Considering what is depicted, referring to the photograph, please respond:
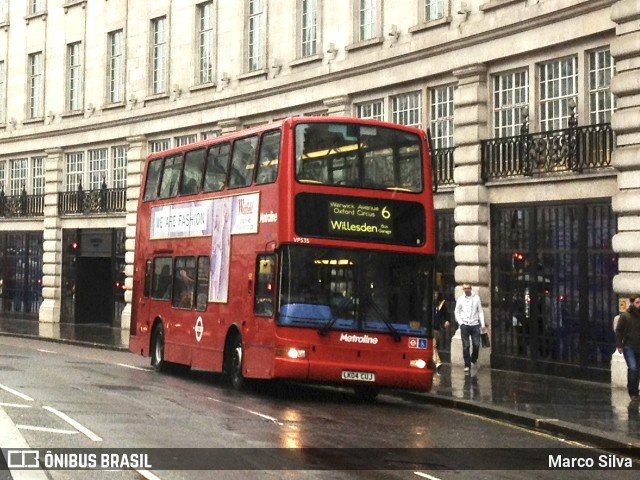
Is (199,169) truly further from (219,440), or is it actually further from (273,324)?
(219,440)

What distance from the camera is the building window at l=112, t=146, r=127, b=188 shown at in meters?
46.9

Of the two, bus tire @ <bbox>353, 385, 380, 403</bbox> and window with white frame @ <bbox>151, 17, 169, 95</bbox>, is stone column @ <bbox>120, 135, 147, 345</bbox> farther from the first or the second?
bus tire @ <bbox>353, 385, 380, 403</bbox>

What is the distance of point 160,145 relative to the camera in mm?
45094

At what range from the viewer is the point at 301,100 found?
36.6m

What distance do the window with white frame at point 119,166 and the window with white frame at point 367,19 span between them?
14.5m

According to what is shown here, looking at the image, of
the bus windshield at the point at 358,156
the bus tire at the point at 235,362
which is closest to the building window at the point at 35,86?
the bus tire at the point at 235,362

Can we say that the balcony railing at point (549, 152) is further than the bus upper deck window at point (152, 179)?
No

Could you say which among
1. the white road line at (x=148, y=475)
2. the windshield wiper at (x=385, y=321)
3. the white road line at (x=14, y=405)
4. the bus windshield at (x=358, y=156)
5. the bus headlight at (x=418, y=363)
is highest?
the bus windshield at (x=358, y=156)

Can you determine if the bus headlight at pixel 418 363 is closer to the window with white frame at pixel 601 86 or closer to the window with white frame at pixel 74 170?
the window with white frame at pixel 601 86

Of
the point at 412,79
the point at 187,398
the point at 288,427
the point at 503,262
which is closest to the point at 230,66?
the point at 412,79

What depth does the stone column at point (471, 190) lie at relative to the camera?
96.0ft

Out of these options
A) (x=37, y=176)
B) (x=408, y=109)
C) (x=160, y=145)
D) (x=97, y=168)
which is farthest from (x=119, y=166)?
(x=408, y=109)

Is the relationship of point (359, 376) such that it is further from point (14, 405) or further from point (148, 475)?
point (148, 475)

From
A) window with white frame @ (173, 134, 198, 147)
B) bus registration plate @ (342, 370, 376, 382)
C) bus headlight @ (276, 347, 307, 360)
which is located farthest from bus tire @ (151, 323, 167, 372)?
window with white frame @ (173, 134, 198, 147)
